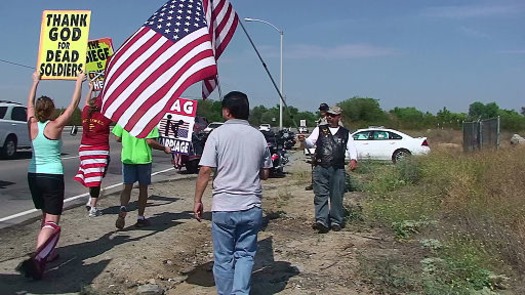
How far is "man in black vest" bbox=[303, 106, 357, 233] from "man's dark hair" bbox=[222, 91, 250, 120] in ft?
10.9

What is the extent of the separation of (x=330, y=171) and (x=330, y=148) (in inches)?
12.5

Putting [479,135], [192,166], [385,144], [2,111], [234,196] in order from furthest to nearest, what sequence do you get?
[385,144]
[2,111]
[479,135]
[192,166]
[234,196]

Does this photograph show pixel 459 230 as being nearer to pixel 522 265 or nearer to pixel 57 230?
pixel 522 265

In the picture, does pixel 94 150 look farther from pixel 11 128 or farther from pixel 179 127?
pixel 11 128

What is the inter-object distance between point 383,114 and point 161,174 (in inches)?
2187

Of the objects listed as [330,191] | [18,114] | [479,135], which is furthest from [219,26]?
[18,114]

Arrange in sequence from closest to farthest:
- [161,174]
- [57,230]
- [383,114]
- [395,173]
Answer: [57,230] → [395,173] → [161,174] → [383,114]

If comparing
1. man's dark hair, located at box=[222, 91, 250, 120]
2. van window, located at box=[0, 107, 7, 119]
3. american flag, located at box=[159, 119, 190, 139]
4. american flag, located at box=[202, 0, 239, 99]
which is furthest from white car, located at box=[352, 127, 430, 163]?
man's dark hair, located at box=[222, 91, 250, 120]

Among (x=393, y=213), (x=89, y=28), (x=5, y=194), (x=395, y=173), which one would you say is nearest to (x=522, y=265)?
(x=393, y=213)

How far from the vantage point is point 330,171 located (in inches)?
330

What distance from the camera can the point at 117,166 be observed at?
1936cm

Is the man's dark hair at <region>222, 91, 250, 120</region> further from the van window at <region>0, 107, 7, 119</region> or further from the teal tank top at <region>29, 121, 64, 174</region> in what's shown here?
the van window at <region>0, 107, 7, 119</region>

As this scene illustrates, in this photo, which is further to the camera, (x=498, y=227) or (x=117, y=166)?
(x=117, y=166)

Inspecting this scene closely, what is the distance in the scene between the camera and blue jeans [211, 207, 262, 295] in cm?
502
